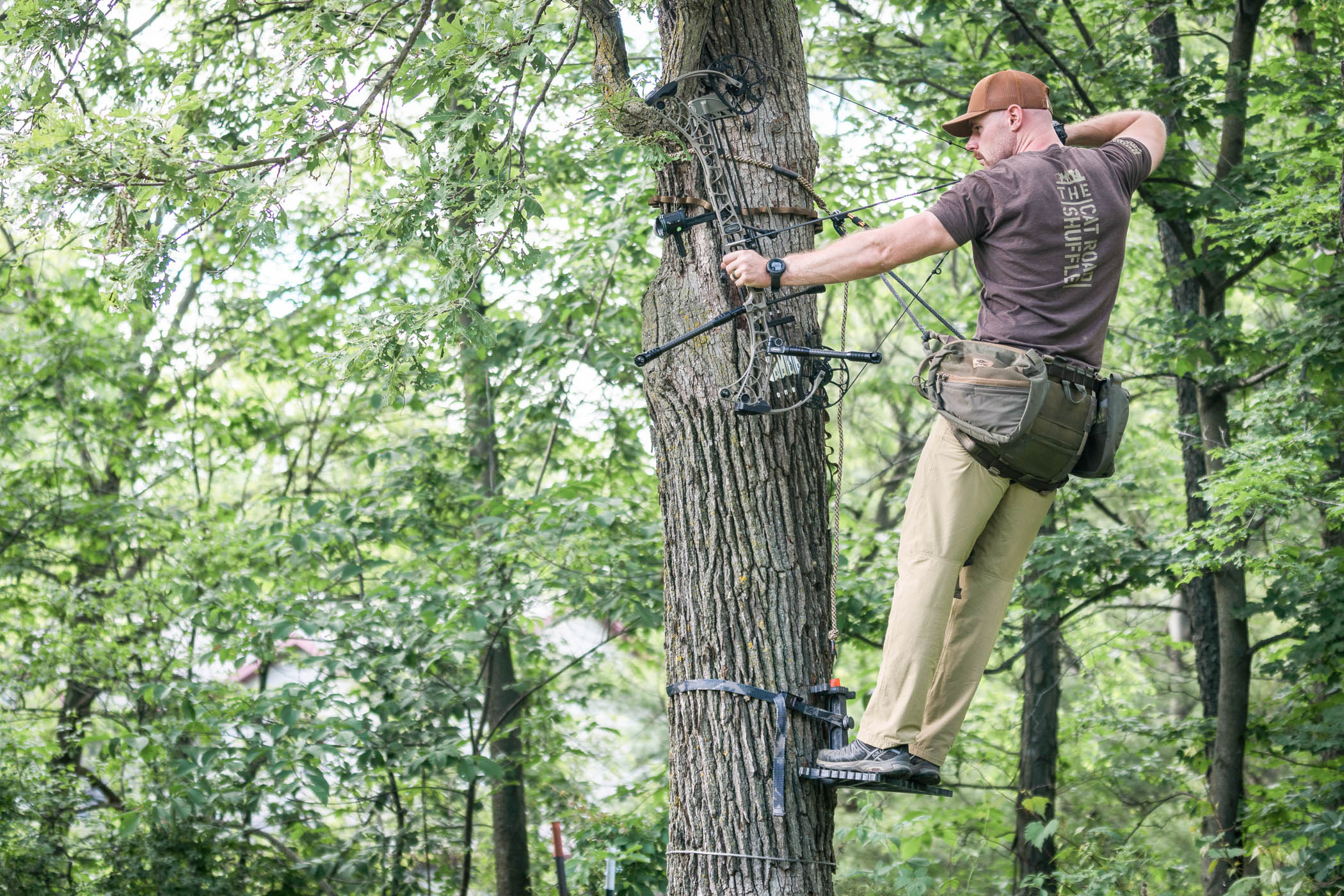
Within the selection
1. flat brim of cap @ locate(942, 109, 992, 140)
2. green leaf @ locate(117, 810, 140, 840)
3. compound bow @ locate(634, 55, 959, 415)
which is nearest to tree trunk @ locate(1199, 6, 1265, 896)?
flat brim of cap @ locate(942, 109, 992, 140)

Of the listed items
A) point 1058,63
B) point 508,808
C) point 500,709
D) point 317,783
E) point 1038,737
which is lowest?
point 508,808

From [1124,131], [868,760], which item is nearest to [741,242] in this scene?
[1124,131]

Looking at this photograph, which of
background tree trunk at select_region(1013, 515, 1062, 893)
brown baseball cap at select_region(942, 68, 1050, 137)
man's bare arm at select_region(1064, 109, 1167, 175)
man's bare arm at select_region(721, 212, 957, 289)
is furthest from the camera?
background tree trunk at select_region(1013, 515, 1062, 893)

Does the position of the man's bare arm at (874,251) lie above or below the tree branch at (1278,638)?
above

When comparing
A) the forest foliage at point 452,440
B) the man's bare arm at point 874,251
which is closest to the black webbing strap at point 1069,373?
the man's bare arm at point 874,251

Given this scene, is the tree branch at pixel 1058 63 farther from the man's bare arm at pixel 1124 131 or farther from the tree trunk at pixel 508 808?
the tree trunk at pixel 508 808

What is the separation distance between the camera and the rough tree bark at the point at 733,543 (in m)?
Result: 3.13

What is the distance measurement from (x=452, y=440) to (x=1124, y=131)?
18.6 ft

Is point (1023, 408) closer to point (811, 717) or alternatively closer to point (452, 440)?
point (811, 717)

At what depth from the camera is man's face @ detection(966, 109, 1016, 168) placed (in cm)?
331

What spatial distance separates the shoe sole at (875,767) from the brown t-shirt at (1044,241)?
117 centimetres

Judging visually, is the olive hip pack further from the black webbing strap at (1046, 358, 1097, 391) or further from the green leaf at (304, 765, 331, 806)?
the green leaf at (304, 765, 331, 806)

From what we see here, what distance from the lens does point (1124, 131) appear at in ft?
11.9

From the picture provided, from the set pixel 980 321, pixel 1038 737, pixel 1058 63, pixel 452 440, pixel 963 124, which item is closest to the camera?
pixel 980 321
